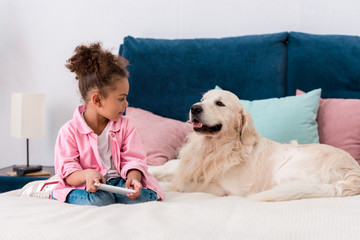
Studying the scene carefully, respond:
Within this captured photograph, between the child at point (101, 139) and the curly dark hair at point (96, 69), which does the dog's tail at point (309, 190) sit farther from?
the curly dark hair at point (96, 69)

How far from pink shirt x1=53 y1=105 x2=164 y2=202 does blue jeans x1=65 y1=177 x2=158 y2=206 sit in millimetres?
34

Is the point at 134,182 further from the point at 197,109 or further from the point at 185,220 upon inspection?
the point at 197,109

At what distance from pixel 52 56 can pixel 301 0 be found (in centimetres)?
205

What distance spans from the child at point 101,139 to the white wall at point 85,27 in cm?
159

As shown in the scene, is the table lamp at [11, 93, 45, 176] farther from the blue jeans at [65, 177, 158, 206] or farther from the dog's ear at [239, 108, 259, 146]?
the dog's ear at [239, 108, 259, 146]

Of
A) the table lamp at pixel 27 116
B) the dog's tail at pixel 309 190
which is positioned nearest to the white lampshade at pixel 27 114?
the table lamp at pixel 27 116

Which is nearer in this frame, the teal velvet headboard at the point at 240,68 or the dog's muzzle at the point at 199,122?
the dog's muzzle at the point at 199,122

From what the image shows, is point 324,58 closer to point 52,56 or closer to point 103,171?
point 103,171

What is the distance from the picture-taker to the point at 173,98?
9.56 ft

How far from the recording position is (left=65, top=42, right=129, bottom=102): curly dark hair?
176 cm

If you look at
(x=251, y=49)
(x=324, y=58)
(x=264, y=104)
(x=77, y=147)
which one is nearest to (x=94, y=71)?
(x=77, y=147)

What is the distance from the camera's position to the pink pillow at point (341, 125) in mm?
2420

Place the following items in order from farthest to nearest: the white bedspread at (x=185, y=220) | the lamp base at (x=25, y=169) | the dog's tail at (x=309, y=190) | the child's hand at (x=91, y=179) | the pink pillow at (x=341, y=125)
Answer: the lamp base at (x=25, y=169) → the pink pillow at (x=341, y=125) → the dog's tail at (x=309, y=190) → the child's hand at (x=91, y=179) → the white bedspread at (x=185, y=220)

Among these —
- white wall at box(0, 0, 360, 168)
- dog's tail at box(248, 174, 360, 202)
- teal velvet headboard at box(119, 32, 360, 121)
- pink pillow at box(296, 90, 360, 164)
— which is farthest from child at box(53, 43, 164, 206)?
white wall at box(0, 0, 360, 168)
